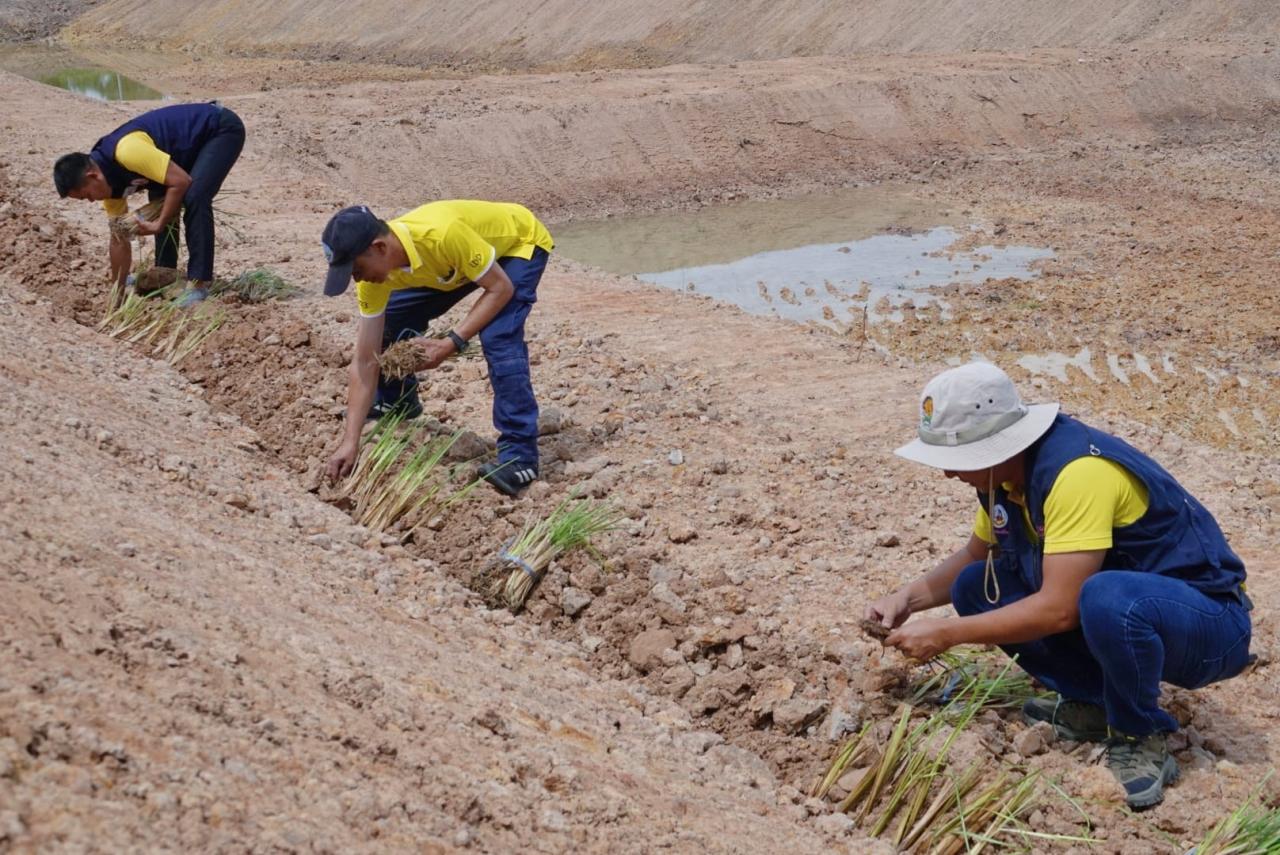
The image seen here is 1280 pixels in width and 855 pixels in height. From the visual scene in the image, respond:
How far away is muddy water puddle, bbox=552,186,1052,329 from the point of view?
31.8ft

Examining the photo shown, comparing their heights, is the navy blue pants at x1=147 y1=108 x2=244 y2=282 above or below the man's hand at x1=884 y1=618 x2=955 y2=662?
above

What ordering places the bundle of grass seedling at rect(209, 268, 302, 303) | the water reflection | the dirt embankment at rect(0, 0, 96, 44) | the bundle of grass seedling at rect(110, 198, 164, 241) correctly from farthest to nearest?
the dirt embankment at rect(0, 0, 96, 44) → the water reflection → the bundle of grass seedling at rect(209, 268, 302, 303) → the bundle of grass seedling at rect(110, 198, 164, 241)

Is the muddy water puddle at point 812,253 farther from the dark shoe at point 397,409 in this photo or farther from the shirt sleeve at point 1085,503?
the shirt sleeve at point 1085,503

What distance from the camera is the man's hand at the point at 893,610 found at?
3350 mm

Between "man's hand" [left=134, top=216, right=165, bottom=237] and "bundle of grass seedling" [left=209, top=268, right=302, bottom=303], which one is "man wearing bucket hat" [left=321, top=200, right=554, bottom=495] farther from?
"bundle of grass seedling" [left=209, top=268, right=302, bottom=303]

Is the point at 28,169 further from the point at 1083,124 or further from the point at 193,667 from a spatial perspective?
the point at 1083,124

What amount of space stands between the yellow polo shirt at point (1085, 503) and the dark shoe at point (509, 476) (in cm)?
244

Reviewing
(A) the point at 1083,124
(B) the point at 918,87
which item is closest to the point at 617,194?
(B) the point at 918,87

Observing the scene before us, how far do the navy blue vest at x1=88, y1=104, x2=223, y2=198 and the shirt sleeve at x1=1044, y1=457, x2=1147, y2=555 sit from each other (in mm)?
5273

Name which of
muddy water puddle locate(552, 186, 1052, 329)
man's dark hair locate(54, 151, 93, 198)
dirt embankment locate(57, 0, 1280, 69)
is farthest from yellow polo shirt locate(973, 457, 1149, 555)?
dirt embankment locate(57, 0, 1280, 69)

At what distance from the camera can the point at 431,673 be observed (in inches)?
124

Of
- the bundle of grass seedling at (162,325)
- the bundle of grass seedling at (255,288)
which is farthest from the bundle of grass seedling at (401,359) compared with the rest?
the bundle of grass seedling at (255,288)

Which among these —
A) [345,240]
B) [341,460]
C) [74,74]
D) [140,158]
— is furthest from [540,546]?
[74,74]

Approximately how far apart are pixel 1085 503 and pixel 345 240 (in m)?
2.48
